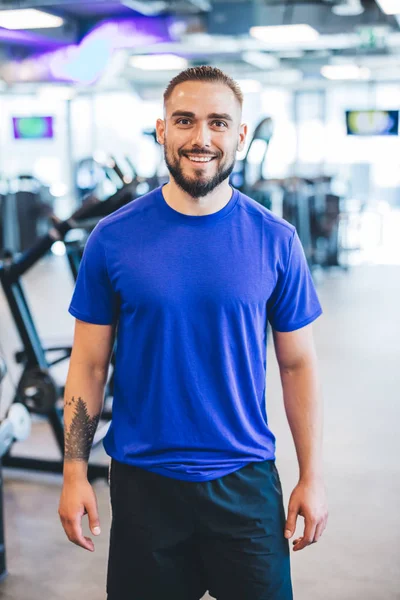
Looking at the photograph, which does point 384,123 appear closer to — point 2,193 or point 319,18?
point 319,18

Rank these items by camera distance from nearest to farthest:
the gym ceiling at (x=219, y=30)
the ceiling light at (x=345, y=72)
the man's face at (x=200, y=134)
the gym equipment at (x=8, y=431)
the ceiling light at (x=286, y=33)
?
1. the man's face at (x=200, y=134)
2. the gym equipment at (x=8, y=431)
3. the gym ceiling at (x=219, y=30)
4. the ceiling light at (x=286, y=33)
5. the ceiling light at (x=345, y=72)

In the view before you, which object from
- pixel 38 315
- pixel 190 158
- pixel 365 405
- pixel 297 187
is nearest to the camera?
pixel 190 158

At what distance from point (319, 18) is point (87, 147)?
876cm

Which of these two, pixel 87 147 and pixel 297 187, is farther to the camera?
pixel 87 147

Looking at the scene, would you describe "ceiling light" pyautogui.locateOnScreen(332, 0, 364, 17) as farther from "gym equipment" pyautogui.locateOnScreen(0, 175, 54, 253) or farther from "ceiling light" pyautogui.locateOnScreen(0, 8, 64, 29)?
"gym equipment" pyautogui.locateOnScreen(0, 175, 54, 253)

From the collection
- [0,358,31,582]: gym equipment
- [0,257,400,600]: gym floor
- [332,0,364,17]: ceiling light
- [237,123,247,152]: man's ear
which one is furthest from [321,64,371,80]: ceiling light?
[237,123,247,152]: man's ear

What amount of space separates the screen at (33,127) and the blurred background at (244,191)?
3 centimetres

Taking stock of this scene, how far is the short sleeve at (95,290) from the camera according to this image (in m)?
1.33

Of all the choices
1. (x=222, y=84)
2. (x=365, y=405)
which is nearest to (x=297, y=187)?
(x=365, y=405)

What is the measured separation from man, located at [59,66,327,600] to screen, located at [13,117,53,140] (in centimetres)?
1145

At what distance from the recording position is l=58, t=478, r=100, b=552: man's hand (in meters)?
1.36

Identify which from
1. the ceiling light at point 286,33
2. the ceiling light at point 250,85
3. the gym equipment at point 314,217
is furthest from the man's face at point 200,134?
the ceiling light at point 250,85

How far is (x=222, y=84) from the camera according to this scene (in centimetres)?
129

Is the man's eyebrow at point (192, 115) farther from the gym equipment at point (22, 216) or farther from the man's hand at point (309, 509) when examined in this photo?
the gym equipment at point (22, 216)
